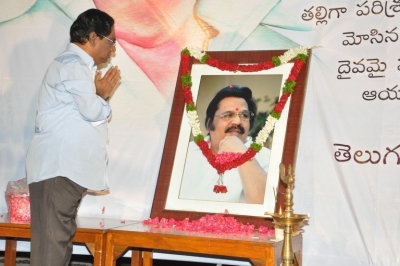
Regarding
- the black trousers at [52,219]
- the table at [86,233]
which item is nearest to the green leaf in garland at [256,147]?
the table at [86,233]

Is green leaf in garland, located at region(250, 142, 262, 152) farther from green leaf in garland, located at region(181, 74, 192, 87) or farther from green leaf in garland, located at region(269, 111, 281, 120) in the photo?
green leaf in garland, located at region(181, 74, 192, 87)

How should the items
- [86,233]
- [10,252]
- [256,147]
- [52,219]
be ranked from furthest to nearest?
[10,252], [256,147], [86,233], [52,219]

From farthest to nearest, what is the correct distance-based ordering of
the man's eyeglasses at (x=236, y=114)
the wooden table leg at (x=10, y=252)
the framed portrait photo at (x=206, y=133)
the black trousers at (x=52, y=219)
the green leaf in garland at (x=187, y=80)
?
the wooden table leg at (x=10, y=252), the green leaf in garland at (x=187, y=80), the man's eyeglasses at (x=236, y=114), the framed portrait photo at (x=206, y=133), the black trousers at (x=52, y=219)

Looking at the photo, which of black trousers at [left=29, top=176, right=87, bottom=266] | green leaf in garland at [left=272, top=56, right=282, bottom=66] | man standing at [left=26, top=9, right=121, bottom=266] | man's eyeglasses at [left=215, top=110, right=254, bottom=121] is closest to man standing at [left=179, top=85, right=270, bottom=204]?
man's eyeglasses at [left=215, top=110, right=254, bottom=121]

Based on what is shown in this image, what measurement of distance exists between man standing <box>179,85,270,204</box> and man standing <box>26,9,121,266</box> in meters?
0.75

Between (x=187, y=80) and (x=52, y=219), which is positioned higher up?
(x=187, y=80)

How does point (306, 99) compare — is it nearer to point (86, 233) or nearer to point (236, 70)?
point (236, 70)

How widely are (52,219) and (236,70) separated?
157 cm

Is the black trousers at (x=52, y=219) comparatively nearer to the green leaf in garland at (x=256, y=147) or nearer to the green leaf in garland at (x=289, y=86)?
the green leaf in garland at (x=256, y=147)

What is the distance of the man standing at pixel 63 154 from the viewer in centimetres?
290

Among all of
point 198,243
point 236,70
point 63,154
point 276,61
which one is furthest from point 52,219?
point 276,61

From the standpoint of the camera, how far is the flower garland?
3.61 m

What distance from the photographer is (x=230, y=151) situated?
3.67 metres

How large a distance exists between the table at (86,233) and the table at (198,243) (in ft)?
0.17
